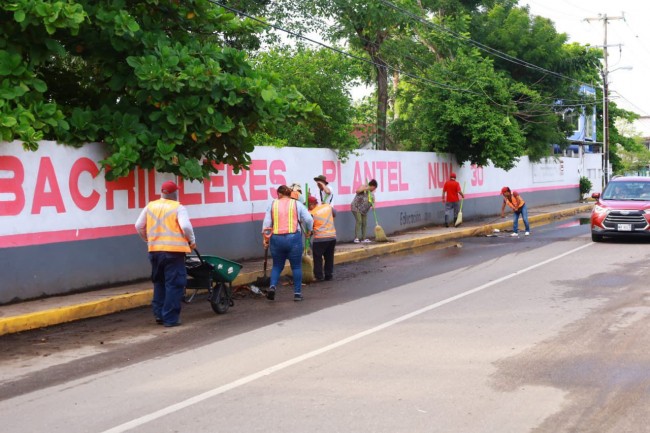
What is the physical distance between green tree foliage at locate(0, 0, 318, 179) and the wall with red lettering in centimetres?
50

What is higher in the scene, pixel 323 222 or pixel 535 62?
pixel 535 62

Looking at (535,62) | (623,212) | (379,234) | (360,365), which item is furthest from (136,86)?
(535,62)

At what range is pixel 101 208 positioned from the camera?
530 inches

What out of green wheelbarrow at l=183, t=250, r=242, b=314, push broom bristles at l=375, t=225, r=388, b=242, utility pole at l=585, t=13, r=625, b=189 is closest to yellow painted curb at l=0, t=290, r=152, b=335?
green wheelbarrow at l=183, t=250, r=242, b=314

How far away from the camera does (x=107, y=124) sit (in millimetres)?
13242

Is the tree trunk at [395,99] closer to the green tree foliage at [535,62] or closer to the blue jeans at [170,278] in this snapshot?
the green tree foliage at [535,62]

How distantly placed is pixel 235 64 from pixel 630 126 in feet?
281

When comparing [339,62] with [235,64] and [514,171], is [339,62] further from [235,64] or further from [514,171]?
[514,171]

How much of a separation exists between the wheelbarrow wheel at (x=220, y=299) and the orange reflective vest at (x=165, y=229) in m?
1.02

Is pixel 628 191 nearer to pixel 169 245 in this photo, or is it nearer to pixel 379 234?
pixel 379 234

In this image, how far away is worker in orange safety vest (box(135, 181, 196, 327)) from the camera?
33.7 feet

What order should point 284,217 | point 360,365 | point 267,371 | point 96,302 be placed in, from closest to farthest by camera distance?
point 267,371, point 360,365, point 96,302, point 284,217

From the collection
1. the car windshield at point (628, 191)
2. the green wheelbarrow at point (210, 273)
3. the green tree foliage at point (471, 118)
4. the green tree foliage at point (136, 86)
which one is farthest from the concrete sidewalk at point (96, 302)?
the green tree foliage at point (471, 118)

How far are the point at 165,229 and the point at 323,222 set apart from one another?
4.49 meters
